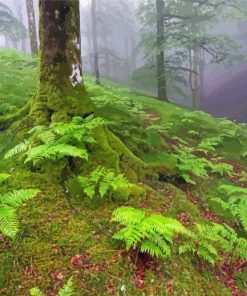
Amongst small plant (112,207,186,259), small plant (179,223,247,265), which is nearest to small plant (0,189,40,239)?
small plant (112,207,186,259)

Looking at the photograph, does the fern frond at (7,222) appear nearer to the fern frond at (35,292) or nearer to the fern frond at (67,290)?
the fern frond at (35,292)

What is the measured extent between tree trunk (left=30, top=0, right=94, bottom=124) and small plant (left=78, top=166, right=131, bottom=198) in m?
1.45

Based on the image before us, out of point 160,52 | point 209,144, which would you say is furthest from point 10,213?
point 160,52

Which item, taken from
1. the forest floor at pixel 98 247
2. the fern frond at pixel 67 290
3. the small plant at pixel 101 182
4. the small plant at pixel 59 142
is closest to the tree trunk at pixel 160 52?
the forest floor at pixel 98 247

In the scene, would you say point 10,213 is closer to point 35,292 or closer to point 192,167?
point 35,292

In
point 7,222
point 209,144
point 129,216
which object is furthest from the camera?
point 209,144

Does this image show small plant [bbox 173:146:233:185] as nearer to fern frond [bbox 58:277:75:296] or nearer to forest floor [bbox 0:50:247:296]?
forest floor [bbox 0:50:247:296]

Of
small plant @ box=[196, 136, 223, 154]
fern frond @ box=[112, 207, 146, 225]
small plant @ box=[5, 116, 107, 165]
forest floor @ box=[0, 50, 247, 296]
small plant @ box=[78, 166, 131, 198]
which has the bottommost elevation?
small plant @ box=[196, 136, 223, 154]

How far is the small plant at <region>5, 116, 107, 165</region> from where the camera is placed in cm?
458

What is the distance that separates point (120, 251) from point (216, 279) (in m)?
1.41

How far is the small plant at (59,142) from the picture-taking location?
15.0 feet

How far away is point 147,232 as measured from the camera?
3992 millimetres

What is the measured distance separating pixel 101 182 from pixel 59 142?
2.82 ft

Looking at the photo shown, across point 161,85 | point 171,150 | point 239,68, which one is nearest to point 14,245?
point 171,150
